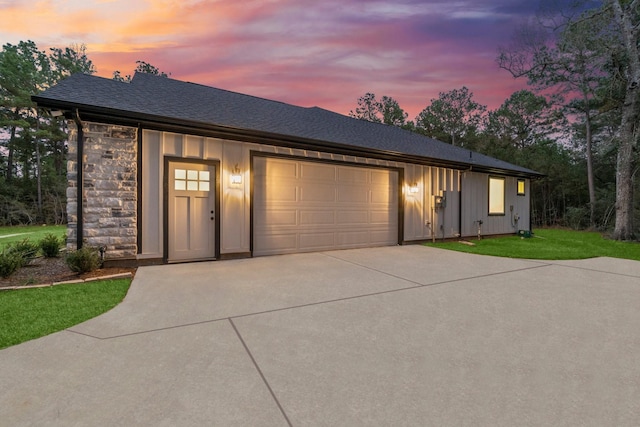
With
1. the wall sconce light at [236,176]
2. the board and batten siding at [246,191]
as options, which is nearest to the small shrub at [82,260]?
the board and batten siding at [246,191]

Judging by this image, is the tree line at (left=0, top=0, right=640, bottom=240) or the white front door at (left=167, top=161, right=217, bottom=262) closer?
the white front door at (left=167, top=161, right=217, bottom=262)

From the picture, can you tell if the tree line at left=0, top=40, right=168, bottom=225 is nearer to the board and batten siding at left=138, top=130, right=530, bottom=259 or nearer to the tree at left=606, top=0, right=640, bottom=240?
the board and batten siding at left=138, top=130, right=530, bottom=259

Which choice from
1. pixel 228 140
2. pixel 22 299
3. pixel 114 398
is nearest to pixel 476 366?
pixel 114 398

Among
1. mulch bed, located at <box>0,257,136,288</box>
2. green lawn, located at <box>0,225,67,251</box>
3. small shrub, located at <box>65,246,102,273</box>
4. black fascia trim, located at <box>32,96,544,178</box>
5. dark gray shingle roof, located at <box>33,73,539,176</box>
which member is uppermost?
dark gray shingle roof, located at <box>33,73,539,176</box>

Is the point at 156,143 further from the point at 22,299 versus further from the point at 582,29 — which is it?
the point at 582,29

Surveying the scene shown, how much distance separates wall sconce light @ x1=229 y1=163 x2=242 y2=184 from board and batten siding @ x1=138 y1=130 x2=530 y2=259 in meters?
0.06

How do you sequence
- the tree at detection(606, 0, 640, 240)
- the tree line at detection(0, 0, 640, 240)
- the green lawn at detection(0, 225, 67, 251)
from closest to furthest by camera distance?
the green lawn at detection(0, 225, 67, 251)
the tree at detection(606, 0, 640, 240)
the tree line at detection(0, 0, 640, 240)

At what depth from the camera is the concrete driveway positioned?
5.10 feet

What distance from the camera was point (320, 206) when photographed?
7.36 m

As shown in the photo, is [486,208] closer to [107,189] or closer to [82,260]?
[107,189]

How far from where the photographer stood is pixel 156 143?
5383mm

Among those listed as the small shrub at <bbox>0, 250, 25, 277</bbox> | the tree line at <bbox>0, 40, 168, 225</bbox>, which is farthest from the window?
the tree line at <bbox>0, 40, 168, 225</bbox>

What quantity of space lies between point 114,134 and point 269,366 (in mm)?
5046

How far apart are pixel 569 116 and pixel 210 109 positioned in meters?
22.2
